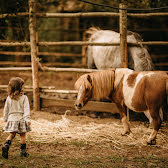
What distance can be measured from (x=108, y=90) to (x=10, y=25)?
144 inches

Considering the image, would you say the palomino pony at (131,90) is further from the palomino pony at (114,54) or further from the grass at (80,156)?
the palomino pony at (114,54)

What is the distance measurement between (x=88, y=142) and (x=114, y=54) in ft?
8.13

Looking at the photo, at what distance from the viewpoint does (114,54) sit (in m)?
5.47

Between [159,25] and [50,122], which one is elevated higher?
[159,25]

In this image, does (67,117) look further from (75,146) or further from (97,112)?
(75,146)

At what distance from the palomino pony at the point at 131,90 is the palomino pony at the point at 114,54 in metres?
1.08

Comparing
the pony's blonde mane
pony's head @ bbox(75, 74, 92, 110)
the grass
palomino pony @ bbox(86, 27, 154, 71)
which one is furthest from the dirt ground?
palomino pony @ bbox(86, 27, 154, 71)

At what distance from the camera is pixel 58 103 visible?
517cm

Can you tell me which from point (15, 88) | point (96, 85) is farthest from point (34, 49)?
point (15, 88)

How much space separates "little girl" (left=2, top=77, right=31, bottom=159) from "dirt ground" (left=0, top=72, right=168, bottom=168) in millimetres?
277

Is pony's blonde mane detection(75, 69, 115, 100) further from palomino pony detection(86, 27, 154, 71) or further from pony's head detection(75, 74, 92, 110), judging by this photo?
palomino pony detection(86, 27, 154, 71)

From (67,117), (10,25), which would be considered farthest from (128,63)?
(10,25)

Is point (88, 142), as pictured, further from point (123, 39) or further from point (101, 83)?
point (123, 39)

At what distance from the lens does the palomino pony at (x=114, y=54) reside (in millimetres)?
4781
